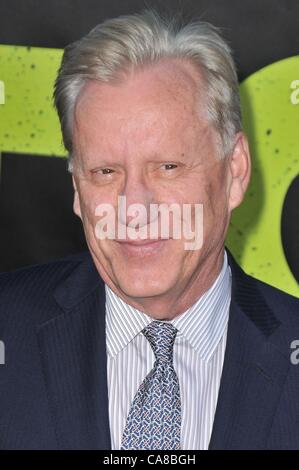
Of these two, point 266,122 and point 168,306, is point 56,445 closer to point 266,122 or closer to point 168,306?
point 168,306

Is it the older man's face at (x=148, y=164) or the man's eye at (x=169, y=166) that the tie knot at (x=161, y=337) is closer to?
the older man's face at (x=148, y=164)

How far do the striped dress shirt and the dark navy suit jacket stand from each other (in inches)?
1.3

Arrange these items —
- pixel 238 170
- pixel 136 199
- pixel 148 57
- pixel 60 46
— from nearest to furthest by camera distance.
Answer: pixel 136 199
pixel 148 57
pixel 238 170
pixel 60 46

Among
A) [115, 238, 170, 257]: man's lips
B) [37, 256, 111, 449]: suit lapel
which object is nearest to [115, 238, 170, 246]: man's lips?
[115, 238, 170, 257]: man's lips

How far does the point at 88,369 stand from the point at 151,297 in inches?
9.2

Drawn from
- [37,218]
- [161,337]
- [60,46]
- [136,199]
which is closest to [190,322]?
[161,337]

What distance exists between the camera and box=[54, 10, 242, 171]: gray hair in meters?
2.44

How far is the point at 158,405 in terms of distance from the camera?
2.43 meters

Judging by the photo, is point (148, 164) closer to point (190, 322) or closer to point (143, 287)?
point (143, 287)

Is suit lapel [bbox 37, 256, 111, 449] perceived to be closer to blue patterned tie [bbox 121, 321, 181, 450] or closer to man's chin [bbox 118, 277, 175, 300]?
blue patterned tie [bbox 121, 321, 181, 450]

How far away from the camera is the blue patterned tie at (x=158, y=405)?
2.39 m
